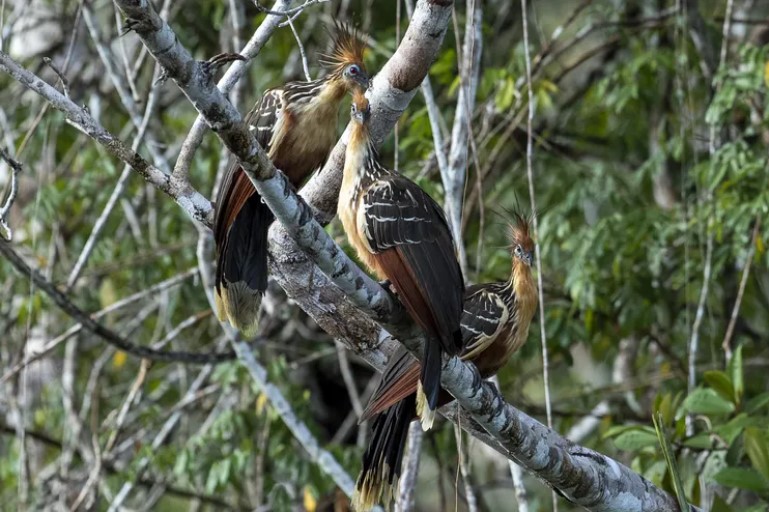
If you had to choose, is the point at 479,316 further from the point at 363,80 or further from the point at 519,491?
the point at 363,80

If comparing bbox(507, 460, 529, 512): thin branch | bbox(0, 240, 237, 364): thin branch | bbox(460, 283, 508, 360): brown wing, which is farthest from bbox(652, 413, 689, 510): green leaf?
bbox(0, 240, 237, 364): thin branch

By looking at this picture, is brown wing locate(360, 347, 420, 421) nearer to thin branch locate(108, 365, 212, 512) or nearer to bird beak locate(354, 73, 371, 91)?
bird beak locate(354, 73, 371, 91)

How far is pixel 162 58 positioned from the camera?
200 centimetres

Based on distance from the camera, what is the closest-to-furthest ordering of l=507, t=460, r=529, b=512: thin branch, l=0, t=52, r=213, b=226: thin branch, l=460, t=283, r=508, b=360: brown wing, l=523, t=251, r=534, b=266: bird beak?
l=0, t=52, r=213, b=226: thin branch, l=507, t=460, r=529, b=512: thin branch, l=460, t=283, r=508, b=360: brown wing, l=523, t=251, r=534, b=266: bird beak

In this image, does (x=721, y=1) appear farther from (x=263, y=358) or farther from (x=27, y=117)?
(x=27, y=117)

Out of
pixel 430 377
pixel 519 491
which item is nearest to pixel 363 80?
pixel 430 377

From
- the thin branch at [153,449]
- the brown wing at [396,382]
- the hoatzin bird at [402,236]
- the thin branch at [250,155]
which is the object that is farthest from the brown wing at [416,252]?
the thin branch at [153,449]

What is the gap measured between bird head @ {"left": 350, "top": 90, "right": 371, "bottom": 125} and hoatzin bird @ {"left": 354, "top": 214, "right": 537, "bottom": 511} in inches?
27.3

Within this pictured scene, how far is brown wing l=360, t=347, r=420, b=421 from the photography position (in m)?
3.13

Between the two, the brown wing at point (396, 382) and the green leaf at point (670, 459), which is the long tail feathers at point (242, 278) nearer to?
the brown wing at point (396, 382)

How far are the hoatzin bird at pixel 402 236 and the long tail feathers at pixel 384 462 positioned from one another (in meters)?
0.56

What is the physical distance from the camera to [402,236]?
9.59ft

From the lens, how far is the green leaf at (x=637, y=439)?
361 centimetres

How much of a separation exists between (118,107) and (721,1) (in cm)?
344
